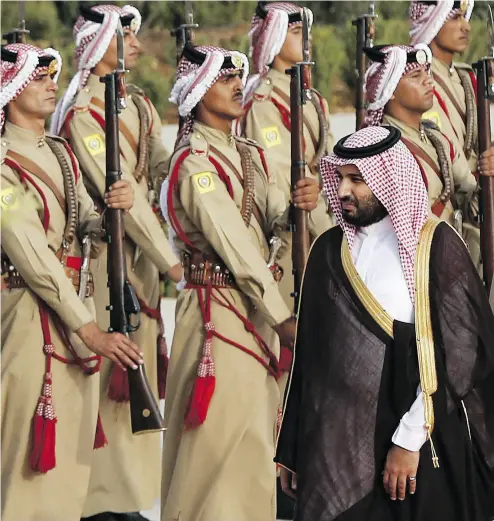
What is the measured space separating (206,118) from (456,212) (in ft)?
5.17

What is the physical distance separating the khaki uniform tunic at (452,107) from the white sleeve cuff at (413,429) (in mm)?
3574

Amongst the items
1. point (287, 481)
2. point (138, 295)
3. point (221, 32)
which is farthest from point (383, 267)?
point (221, 32)

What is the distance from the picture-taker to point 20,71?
857 cm

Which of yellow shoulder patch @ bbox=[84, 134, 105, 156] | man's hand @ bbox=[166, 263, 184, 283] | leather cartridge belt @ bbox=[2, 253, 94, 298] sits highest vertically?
yellow shoulder patch @ bbox=[84, 134, 105, 156]

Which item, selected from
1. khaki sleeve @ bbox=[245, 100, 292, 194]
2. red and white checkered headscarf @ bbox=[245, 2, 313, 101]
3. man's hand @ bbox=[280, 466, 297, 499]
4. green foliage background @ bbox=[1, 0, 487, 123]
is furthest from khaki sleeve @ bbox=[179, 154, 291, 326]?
green foliage background @ bbox=[1, 0, 487, 123]

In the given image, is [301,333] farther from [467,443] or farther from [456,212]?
[456,212]

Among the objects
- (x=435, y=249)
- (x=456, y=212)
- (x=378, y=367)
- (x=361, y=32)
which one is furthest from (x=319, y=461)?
(x=361, y=32)

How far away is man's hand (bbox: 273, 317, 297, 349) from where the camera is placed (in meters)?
8.51

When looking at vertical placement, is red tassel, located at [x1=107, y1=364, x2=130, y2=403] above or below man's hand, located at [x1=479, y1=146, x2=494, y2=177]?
below

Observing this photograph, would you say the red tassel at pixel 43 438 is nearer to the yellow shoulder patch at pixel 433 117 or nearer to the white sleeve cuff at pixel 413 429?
the white sleeve cuff at pixel 413 429

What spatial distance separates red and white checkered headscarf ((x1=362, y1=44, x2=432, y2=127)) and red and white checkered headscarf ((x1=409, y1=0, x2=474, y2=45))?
2.94ft

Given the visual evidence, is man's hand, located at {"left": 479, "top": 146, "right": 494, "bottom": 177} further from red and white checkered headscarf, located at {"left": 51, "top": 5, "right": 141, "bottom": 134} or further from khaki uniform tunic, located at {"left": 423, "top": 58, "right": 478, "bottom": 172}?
red and white checkered headscarf, located at {"left": 51, "top": 5, "right": 141, "bottom": 134}

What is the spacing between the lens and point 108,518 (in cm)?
957

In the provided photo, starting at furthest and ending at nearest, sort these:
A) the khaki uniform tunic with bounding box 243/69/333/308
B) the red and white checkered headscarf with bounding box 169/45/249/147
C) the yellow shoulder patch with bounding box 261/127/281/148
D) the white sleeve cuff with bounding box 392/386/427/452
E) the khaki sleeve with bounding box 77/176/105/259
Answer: the yellow shoulder patch with bounding box 261/127/281/148, the khaki uniform tunic with bounding box 243/69/333/308, the red and white checkered headscarf with bounding box 169/45/249/147, the khaki sleeve with bounding box 77/176/105/259, the white sleeve cuff with bounding box 392/386/427/452
